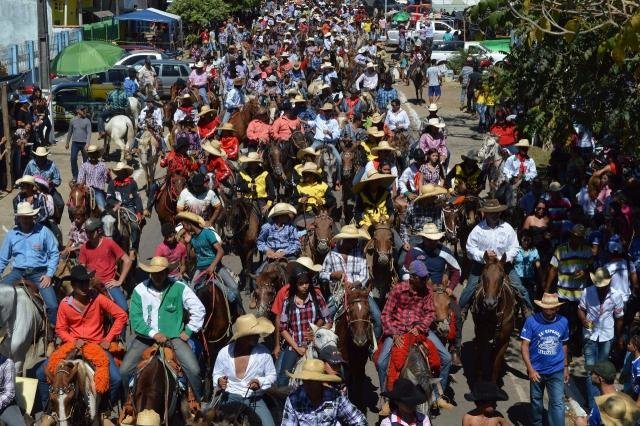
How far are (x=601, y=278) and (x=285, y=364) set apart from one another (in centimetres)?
391

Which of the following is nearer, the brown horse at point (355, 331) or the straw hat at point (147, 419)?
Answer: the straw hat at point (147, 419)

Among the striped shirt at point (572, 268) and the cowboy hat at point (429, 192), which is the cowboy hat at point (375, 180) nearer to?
the cowboy hat at point (429, 192)

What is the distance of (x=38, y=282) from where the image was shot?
12.2 metres

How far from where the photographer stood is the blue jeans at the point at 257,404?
8992 mm


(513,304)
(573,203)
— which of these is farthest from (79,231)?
(573,203)

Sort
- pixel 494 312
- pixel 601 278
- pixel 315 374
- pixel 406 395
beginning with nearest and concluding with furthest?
pixel 406 395 < pixel 315 374 < pixel 494 312 < pixel 601 278

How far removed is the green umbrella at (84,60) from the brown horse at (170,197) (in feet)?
46.7

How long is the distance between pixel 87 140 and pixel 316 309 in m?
13.6

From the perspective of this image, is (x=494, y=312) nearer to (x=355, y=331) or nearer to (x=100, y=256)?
(x=355, y=331)

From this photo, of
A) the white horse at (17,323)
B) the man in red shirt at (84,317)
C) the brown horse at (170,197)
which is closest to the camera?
the man in red shirt at (84,317)

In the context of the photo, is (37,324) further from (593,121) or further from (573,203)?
(593,121)

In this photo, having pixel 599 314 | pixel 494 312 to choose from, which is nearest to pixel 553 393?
pixel 494 312

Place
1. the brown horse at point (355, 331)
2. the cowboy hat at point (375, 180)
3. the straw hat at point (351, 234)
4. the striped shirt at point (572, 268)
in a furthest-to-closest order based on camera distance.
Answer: the cowboy hat at point (375, 180) < the striped shirt at point (572, 268) < the straw hat at point (351, 234) < the brown horse at point (355, 331)

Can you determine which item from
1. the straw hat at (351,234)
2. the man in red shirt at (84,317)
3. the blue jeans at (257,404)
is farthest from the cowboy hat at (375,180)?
the blue jeans at (257,404)
